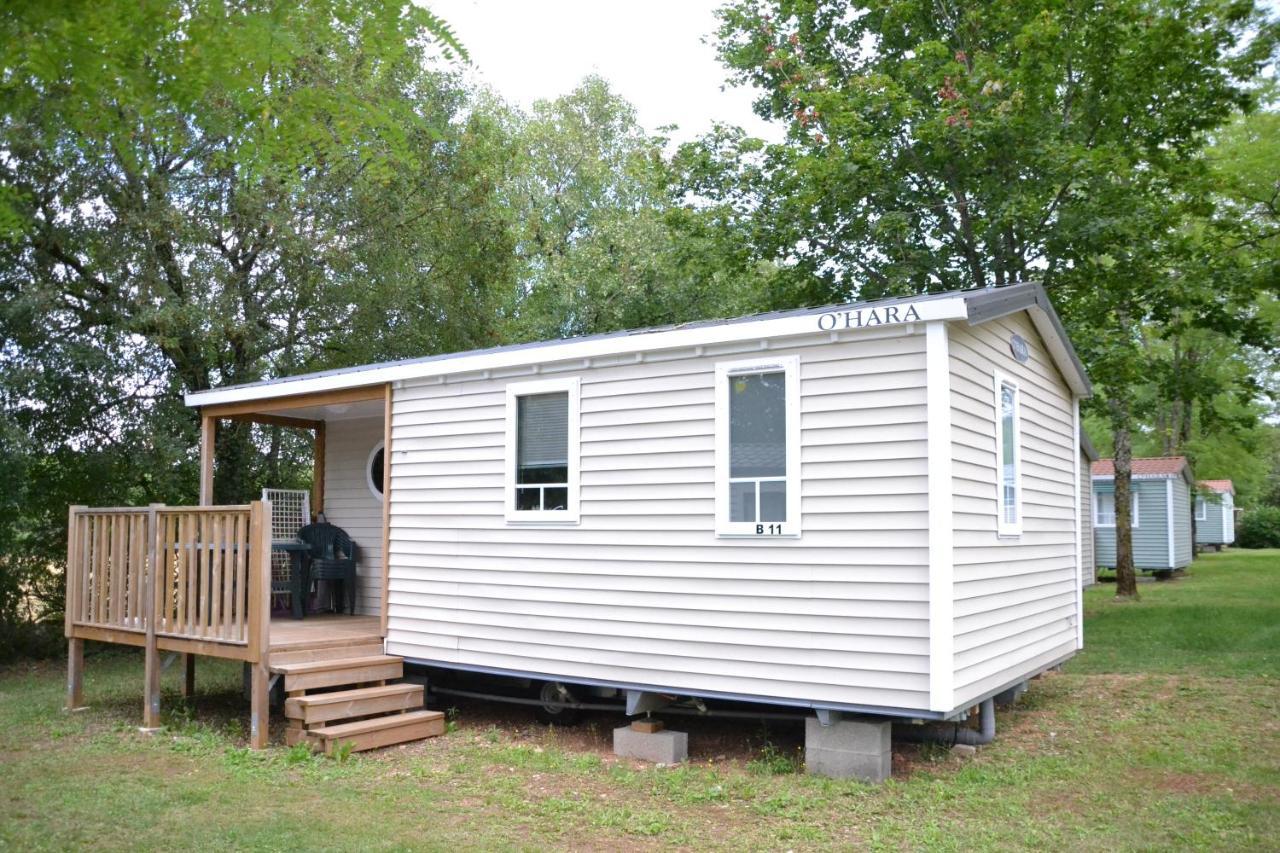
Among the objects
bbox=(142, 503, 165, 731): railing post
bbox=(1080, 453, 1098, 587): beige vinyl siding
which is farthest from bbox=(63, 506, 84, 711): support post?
bbox=(1080, 453, 1098, 587): beige vinyl siding

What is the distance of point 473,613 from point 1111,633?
869 centimetres

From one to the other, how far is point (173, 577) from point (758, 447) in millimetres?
5150

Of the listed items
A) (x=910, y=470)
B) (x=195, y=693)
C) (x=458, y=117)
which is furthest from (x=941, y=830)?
(x=458, y=117)

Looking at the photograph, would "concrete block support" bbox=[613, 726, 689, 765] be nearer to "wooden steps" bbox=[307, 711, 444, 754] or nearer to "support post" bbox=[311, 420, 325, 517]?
"wooden steps" bbox=[307, 711, 444, 754]

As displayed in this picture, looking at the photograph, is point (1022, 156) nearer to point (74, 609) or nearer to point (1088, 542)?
point (1088, 542)

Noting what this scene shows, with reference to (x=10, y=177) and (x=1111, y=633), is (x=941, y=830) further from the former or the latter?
(x=10, y=177)

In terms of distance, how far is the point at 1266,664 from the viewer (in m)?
10.5

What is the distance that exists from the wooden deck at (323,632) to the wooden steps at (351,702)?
0.19ft

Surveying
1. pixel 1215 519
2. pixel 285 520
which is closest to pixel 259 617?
pixel 285 520

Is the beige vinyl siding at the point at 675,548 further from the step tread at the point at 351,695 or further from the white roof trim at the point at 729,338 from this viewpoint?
the step tread at the point at 351,695

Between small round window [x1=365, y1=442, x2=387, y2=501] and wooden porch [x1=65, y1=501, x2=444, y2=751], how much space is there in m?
1.46

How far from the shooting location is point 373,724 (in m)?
7.79

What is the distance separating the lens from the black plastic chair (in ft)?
34.7

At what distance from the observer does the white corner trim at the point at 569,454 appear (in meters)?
8.00
